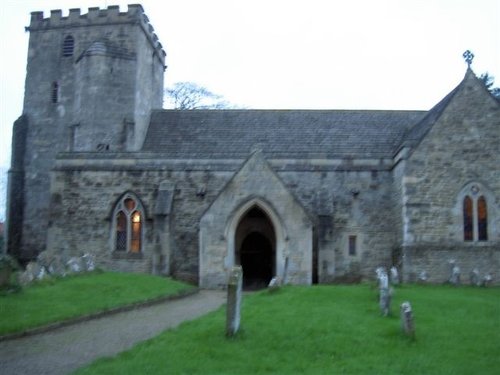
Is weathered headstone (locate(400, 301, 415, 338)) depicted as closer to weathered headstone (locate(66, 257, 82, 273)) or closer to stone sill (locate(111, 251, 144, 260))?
weathered headstone (locate(66, 257, 82, 273))

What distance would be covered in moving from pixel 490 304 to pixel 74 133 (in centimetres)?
2121

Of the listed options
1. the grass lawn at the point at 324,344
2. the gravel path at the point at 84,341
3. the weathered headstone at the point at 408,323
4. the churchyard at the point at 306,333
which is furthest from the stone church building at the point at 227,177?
the weathered headstone at the point at 408,323

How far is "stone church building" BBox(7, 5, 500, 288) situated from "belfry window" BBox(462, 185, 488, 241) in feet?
0.13

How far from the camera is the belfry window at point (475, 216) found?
80.8 ft

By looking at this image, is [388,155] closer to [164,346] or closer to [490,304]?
[490,304]

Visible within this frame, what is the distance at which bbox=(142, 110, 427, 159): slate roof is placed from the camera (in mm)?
29203

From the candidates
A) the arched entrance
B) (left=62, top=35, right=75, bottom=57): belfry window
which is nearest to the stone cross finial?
the arched entrance

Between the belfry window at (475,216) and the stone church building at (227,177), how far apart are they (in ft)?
0.13

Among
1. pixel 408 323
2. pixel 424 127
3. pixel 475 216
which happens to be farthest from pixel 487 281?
pixel 408 323

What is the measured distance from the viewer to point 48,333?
13.7m

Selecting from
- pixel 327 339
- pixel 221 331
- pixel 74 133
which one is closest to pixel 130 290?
pixel 221 331

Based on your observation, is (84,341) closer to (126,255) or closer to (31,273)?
(31,273)

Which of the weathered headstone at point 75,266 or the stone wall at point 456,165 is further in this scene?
the stone wall at point 456,165

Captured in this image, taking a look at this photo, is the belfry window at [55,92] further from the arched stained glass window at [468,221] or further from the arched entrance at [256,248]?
the arched stained glass window at [468,221]
